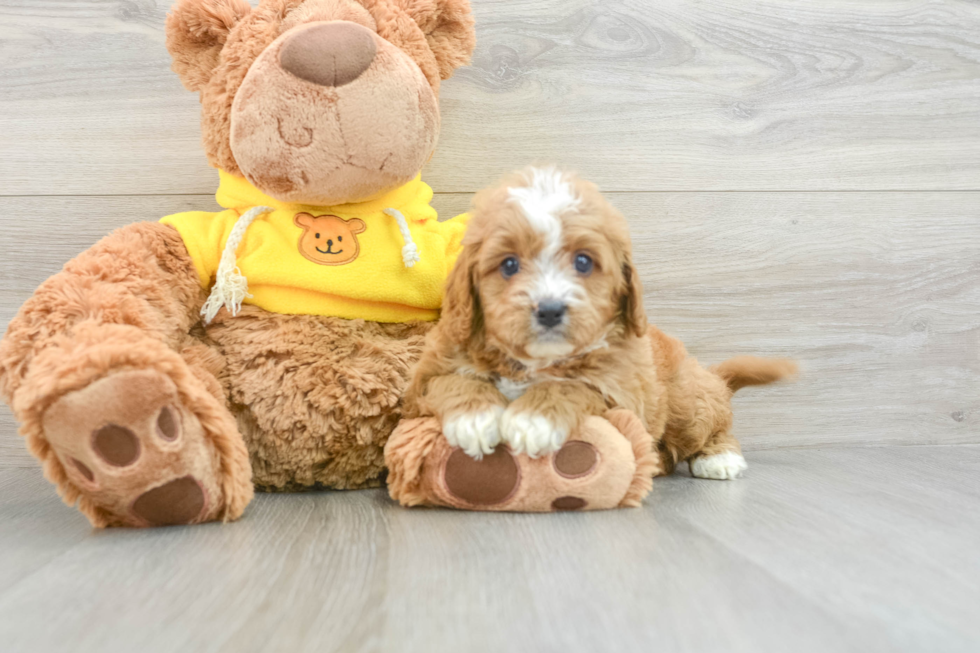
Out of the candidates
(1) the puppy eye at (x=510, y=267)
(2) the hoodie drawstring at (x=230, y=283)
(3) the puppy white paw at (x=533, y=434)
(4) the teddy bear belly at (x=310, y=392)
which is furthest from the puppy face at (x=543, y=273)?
(2) the hoodie drawstring at (x=230, y=283)

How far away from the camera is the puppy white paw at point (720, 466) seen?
5.44ft

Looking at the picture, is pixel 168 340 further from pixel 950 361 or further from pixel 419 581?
pixel 950 361

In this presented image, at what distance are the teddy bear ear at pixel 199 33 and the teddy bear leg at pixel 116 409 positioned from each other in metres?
0.44

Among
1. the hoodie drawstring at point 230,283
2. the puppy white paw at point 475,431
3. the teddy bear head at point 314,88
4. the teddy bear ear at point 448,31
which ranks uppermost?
the teddy bear ear at point 448,31

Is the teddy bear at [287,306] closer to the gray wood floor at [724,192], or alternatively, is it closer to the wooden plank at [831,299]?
the gray wood floor at [724,192]

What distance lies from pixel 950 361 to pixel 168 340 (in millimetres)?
1985

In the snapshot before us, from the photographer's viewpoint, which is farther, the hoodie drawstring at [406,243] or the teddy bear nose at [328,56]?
the hoodie drawstring at [406,243]

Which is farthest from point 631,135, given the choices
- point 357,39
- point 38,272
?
point 38,272

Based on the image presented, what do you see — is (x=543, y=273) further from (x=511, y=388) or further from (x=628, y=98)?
(x=628, y=98)

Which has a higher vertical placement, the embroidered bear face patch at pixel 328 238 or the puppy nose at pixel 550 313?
the embroidered bear face patch at pixel 328 238

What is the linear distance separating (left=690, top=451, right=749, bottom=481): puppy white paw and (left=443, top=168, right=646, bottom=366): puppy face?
0.46 metres

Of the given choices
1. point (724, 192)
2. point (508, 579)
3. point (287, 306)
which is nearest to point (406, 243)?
point (287, 306)

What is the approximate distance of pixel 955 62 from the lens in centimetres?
204

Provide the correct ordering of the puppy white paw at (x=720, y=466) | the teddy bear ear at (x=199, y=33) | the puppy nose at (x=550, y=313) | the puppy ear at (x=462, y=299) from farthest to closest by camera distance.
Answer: the puppy white paw at (x=720, y=466), the teddy bear ear at (x=199, y=33), the puppy ear at (x=462, y=299), the puppy nose at (x=550, y=313)
